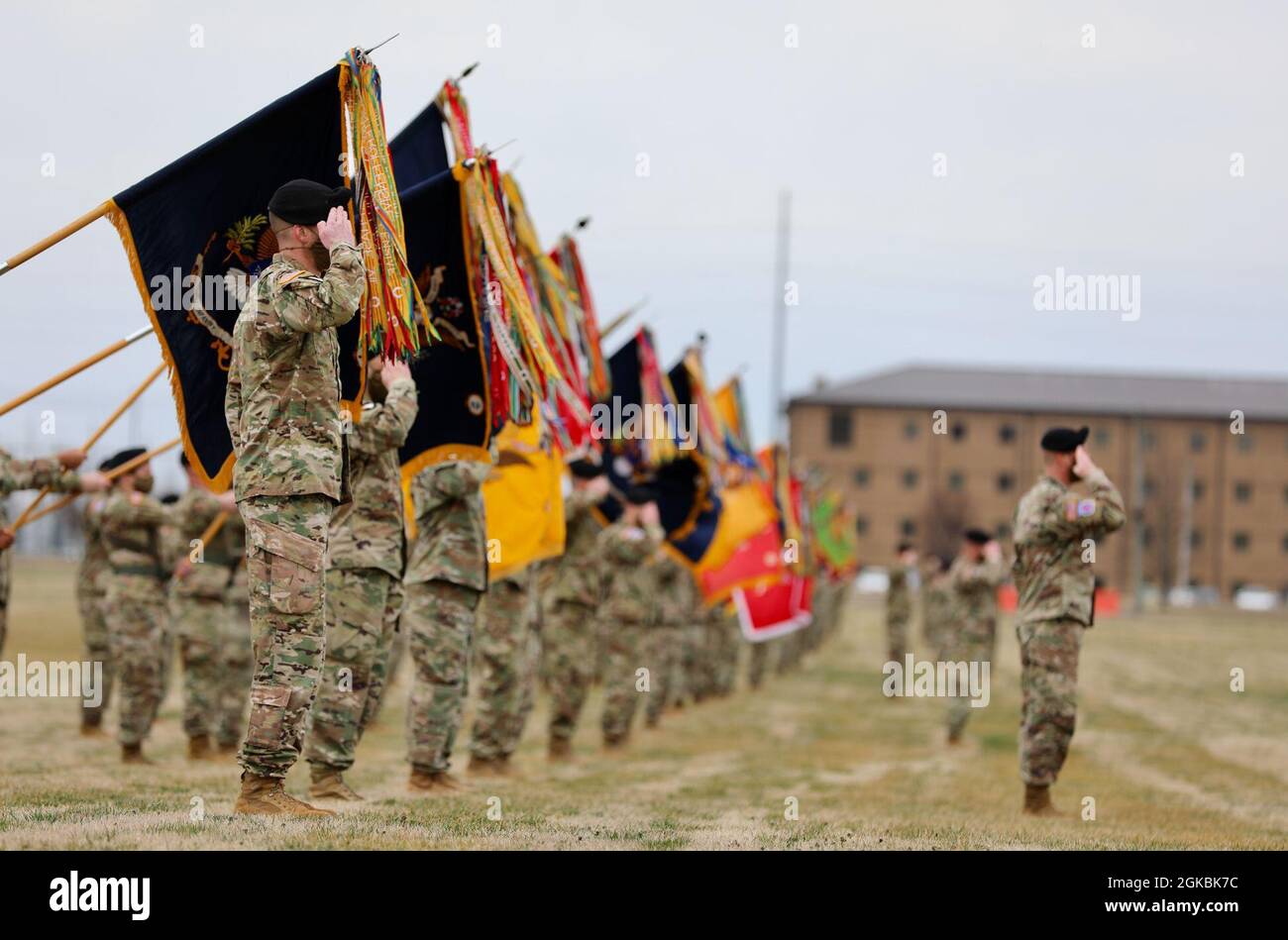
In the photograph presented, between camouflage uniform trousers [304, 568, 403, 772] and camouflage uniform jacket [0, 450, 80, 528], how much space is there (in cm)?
237

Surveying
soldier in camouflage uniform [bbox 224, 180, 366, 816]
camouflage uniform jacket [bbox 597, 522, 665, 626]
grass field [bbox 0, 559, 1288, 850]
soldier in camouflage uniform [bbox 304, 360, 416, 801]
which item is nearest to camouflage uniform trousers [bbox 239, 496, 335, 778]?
soldier in camouflage uniform [bbox 224, 180, 366, 816]

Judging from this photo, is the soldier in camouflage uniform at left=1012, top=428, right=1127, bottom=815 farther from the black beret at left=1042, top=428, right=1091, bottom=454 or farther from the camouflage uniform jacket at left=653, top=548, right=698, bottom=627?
the camouflage uniform jacket at left=653, top=548, right=698, bottom=627

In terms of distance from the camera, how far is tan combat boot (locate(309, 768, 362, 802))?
27.1ft

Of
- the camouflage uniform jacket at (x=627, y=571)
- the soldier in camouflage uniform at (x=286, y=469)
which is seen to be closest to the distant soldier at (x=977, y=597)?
the camouflage uniform jacket at (x=627, y=571)

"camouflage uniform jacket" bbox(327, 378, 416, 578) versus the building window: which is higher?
the building window

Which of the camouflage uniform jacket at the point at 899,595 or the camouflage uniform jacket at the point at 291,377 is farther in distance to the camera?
the camouflage uniform jacket at the point at 899,595

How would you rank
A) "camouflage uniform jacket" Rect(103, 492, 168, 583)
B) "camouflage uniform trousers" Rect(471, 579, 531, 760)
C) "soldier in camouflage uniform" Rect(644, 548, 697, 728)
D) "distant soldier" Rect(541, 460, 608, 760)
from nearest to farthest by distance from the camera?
"camouflage uniform trousers" Rect(471, 579, 531, 760), "camouflage uniform jacket" Rect(103, 492, 168, 583), "distant soldier" Rect(541, 460, 608, 760), "soldier in camouflage uniform" Rect(644, 548, 697, 728)

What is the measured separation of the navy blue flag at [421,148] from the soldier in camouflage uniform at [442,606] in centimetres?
278

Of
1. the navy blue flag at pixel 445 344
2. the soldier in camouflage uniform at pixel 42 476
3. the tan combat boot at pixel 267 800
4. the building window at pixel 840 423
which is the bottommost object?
the tan combat boot at pixel 267 800

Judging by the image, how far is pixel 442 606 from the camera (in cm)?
942

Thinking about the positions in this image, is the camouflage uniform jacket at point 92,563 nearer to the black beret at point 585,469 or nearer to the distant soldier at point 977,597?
the black beret at point 585,469

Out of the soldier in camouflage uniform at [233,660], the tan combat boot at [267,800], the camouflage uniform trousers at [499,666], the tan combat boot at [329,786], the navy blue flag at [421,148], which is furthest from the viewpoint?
the soldier in camouflage uniform at [233,660]

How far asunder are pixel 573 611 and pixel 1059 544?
472 centimetres

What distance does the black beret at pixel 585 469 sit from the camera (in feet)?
43.2
